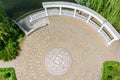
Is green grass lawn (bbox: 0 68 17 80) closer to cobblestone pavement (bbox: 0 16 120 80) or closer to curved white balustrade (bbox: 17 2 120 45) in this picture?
cobblestone pavement (bbox: 0 16 120 80)

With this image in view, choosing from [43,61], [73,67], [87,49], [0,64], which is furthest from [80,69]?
[0,64]

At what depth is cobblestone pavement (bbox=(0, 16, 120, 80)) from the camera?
37875 millimetres

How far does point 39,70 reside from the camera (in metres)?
38.1

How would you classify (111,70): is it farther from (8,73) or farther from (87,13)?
(8,73)

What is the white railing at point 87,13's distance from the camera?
3712 centimetres

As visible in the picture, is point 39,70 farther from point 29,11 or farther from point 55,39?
point 29,11

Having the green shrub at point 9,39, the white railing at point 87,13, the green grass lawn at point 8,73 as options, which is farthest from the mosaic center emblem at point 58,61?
the white railing at point 87,13

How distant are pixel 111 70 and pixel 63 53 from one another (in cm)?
812

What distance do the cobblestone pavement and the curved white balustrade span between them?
34.1 inches

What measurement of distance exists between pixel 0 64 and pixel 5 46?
3138mm

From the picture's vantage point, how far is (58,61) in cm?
3856

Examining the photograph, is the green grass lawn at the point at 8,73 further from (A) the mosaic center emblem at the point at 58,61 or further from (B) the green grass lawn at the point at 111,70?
(B) the green grass lawn at the point at 111,70

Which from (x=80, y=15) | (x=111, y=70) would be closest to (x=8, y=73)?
(x=80, y=15)

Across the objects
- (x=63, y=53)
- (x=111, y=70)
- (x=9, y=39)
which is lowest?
(x=111, y=70)
